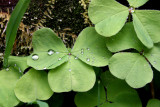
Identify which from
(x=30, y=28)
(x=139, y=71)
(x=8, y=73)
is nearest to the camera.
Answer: (x=139, y=71)

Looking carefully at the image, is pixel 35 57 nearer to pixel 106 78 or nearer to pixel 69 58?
pixel 69 58

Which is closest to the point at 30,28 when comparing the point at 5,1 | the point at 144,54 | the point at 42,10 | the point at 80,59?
the point at 42,10

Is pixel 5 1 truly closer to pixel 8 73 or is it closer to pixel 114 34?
pixel 8 73

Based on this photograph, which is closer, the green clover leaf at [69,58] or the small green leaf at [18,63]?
the green clover leaf at [69,58]

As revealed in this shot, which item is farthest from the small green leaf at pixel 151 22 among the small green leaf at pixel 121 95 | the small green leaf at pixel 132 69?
the small green leaf at pixel 121 95

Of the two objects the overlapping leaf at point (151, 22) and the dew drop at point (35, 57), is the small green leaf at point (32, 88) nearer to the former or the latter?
the dew drop at point (35, 57)

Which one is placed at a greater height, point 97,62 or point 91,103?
point 97,62
